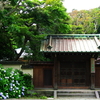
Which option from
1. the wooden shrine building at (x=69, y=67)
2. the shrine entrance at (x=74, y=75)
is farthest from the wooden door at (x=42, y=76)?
the shrine entrance at (x=74, y=75)

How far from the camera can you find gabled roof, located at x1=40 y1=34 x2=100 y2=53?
1137 cm

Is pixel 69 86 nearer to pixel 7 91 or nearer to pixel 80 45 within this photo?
pixel 80 45

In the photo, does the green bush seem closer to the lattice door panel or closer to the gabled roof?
the gabled roof

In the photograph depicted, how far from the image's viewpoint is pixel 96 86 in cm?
1237

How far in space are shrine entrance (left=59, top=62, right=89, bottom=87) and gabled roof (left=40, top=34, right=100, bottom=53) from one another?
147 cm

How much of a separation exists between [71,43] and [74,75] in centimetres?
245

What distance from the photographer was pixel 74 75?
12.4m

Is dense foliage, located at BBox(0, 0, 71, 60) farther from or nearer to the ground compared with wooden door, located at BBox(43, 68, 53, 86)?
farther from the ground

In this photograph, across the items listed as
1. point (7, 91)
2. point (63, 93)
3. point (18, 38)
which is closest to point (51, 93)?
point (63, 93)

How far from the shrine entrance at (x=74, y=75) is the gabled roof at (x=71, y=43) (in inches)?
57.7

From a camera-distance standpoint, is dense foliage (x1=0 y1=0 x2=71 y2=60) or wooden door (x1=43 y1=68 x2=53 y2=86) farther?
dense foliage (x1=0 y1=0 x2=71 y2=60)

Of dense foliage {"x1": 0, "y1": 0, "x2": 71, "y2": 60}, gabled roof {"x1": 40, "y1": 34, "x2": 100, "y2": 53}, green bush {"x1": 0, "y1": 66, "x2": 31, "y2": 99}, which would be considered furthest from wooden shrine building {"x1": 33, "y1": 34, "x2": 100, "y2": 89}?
green bush {"x1": 0, "y1": 66, "x2": 31, "y2": 99}

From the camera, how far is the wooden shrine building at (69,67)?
11.8 m

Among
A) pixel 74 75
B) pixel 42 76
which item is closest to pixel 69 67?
pixel 74 75
